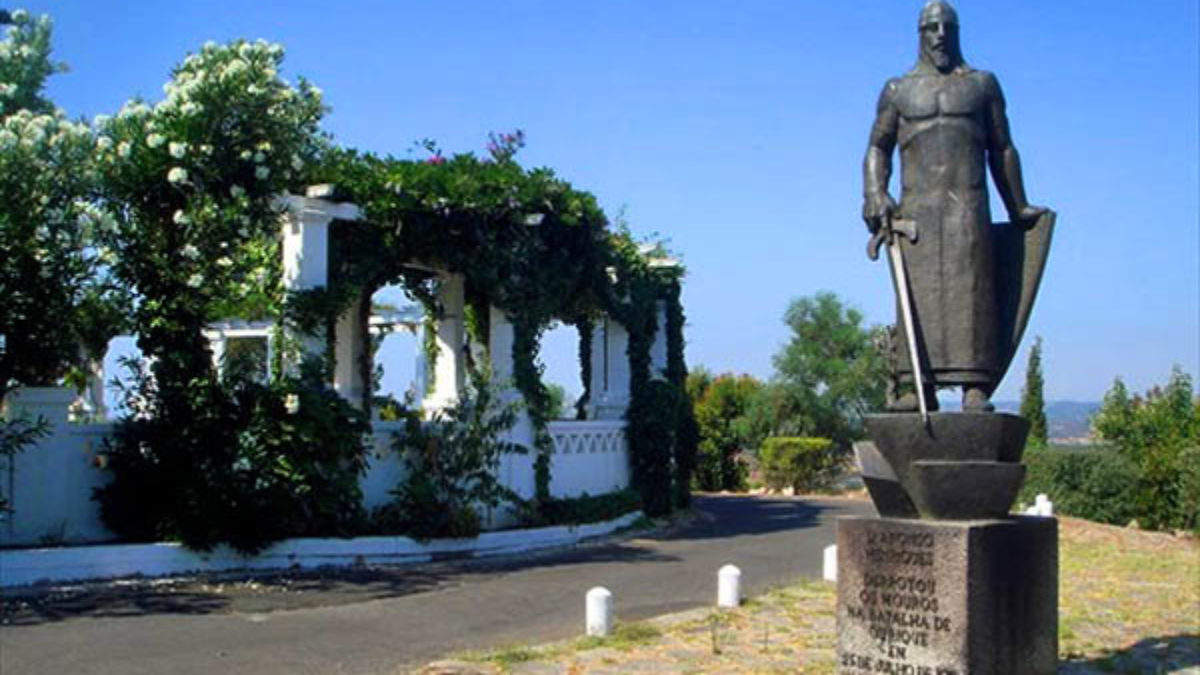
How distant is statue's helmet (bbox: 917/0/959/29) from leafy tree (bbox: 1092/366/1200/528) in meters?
14.4

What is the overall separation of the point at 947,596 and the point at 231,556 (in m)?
8.70

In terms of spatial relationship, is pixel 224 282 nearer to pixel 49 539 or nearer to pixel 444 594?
pixel 49 539

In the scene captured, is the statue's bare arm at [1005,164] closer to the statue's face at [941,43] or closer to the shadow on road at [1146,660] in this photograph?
the statue's face at [941,43]

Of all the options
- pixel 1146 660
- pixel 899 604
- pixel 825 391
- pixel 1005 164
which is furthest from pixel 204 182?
pixel 825 391

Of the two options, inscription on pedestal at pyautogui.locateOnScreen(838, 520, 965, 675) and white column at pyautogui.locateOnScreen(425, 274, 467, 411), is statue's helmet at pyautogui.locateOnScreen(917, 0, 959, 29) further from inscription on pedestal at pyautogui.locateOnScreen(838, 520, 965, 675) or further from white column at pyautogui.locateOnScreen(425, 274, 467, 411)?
white column at pyautogui.locateOnScreen(425, 274, 467, 411)

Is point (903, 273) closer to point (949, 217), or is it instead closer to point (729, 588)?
point (949, 217)

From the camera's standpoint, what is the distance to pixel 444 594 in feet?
39.9

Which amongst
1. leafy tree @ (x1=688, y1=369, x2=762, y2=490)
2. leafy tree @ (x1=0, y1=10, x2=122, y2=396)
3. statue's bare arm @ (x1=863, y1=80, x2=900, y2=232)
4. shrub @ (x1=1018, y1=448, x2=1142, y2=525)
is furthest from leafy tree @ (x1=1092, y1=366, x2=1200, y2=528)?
leafy tree @ (x1=0, y1=10, x2=122, y2=396)

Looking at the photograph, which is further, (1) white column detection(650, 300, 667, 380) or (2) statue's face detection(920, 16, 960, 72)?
(1) white column detection(650, 300, 667, 380)

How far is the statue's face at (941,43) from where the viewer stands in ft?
25.4

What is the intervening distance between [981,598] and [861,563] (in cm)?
75

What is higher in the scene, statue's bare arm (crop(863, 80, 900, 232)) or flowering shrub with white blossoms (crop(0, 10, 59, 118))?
flowering shrub with white blossoms (crop(0, 10, 59, 118))

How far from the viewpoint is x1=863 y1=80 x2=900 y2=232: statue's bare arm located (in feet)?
25.4

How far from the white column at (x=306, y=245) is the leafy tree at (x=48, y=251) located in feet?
6.22
